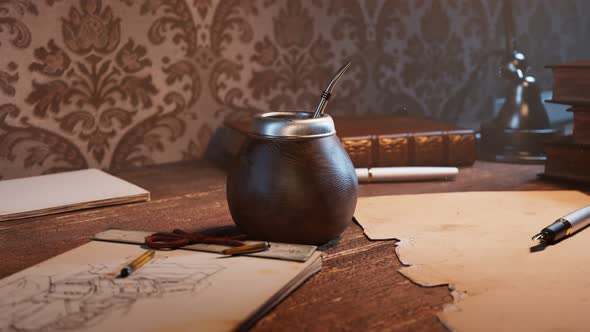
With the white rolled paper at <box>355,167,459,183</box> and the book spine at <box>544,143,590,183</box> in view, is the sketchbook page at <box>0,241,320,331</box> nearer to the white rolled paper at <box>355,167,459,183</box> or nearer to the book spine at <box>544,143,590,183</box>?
the white rolled paper at <box>355,167,459,183</box>

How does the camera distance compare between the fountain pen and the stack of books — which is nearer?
the fountain pen

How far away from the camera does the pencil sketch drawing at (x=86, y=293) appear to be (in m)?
0.55

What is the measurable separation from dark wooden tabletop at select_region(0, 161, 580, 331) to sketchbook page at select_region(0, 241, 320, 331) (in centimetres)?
4

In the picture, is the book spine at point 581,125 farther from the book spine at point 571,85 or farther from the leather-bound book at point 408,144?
the leather-bound book at point 408,144

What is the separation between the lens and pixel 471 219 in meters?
0.88

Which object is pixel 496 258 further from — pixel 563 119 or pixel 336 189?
pixel 563 119

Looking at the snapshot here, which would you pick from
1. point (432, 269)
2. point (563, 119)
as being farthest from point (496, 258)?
point (563, 119)

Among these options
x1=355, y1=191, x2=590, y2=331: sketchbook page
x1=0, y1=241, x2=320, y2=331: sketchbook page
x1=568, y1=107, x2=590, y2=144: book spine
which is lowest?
x1=355, y1=191, x2=590, y2=331: sketchbook page

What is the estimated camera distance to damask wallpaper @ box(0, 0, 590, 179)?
1.19m

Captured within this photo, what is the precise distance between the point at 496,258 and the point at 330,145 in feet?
0.78

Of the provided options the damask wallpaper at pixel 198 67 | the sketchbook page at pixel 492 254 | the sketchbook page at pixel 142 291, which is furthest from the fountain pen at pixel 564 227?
the damask wallpaper at pixel 198 67

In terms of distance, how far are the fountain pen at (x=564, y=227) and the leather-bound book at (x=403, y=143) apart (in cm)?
42

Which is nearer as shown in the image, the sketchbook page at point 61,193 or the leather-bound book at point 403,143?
the sketchbook page at point 61,193

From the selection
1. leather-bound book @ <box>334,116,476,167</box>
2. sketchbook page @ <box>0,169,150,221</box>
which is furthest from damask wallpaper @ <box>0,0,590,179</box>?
leather-bound book @ <box>334,116,476,167</box>
